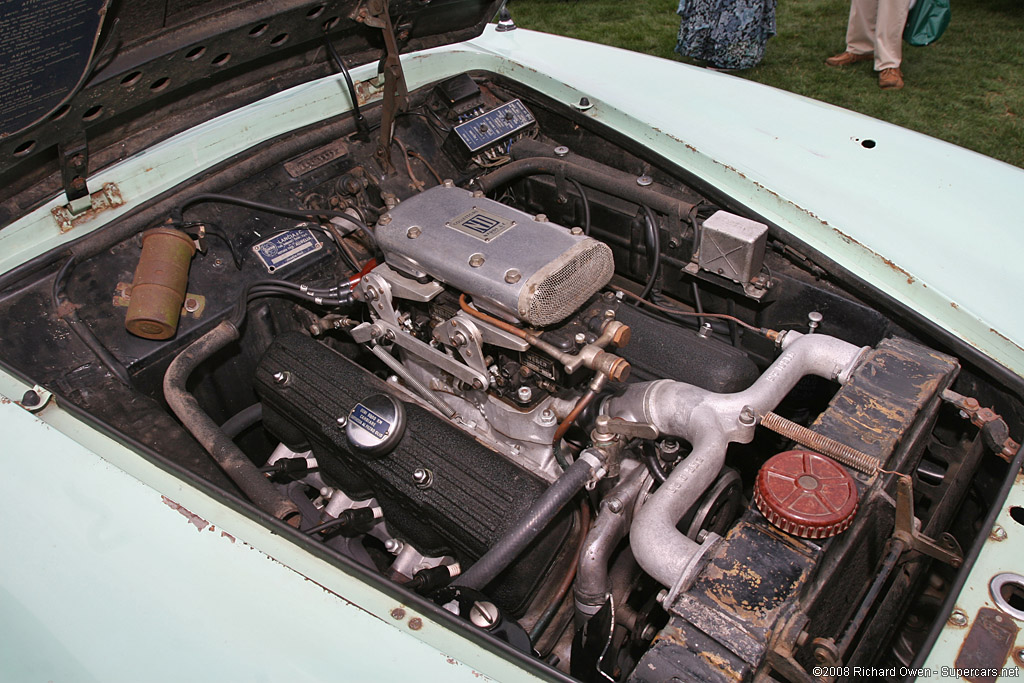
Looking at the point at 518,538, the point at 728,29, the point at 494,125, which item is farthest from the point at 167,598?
the point at 728,29

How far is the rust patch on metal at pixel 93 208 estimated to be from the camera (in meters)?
1.77

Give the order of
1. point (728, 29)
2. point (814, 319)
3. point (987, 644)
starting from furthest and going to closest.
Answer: point (728, 29) → point (814, 319) → point (987, 644)

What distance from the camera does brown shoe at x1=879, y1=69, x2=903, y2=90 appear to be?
507 cm

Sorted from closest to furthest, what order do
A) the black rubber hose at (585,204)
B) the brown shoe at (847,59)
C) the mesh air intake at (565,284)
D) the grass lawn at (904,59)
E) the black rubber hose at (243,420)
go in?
the mesh air intake at (565,284) < the black rubber hose at (243,420) < the black rubber hose at (585,204) < the grass lawn at (904,59) < the brown shoe at (847,59)

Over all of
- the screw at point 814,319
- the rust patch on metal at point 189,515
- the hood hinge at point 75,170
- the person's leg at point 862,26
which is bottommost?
the person's leg at point 862,26

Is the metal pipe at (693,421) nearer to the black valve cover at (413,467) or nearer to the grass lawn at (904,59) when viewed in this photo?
the black valve cover at (413,467)

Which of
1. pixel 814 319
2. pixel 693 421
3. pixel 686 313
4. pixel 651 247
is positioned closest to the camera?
pixel 693 421

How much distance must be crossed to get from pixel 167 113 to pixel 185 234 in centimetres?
34

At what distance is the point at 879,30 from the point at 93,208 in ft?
17.0

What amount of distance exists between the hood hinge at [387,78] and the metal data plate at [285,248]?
13.4 inches

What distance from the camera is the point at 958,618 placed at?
3.63 ft

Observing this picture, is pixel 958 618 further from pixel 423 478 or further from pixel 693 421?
pixel 423 478

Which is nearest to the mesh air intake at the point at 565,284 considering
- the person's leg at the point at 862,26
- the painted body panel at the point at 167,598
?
the painted body panel at the point at 167,598

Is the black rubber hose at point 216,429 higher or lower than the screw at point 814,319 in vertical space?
higher
